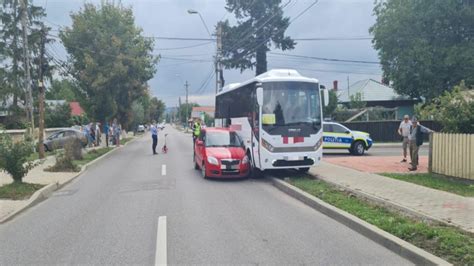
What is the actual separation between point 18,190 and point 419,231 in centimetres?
983

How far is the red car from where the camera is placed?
13773 millimetres

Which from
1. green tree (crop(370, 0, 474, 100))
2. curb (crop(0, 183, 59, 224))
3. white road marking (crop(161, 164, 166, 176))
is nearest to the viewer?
curb (crop(0, 183, 59, 224))

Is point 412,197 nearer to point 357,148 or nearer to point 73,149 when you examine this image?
point 357,148

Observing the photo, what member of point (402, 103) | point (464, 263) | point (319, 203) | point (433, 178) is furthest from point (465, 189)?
point (402, 103)

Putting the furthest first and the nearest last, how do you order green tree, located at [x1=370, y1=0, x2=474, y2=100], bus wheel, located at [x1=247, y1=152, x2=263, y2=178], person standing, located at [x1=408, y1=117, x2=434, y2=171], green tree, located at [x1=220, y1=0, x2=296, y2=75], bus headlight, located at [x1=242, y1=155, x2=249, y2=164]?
green tree, located at [x1=220, y1=0, x2=296, y2=75]
green tree, located at [x1=370, y1=0, x2=474, y2=100]
person standing, located at [x1=408, y1=117, x2=434, y2=171]
bus wheel, located at [x1=247, y1=152, x2=263, y2=178]
bus headlight, located at [x1=242, y1=155, x2=249, y2=164]

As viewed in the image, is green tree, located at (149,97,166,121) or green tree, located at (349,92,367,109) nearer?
green tree, located at (349,92,367,109)

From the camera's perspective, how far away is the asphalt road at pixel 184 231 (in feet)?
19.5

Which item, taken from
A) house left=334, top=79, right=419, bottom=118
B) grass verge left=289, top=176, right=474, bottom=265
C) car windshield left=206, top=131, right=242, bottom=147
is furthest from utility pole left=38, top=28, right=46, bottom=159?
house left=334, top=79, right=419, bottom=118

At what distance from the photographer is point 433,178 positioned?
12.6 metres

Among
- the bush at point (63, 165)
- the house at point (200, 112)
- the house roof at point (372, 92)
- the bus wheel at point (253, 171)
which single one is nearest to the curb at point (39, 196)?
the bush at point (63, 165)

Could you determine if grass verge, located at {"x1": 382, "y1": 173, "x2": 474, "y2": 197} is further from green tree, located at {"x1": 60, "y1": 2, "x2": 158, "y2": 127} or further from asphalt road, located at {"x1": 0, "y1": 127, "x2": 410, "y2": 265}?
green tree, located at {"x1": 60, "y1": 2, "x2": 158, "y2": 127}

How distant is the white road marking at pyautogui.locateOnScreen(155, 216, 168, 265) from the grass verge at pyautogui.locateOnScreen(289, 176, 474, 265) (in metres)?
3.34

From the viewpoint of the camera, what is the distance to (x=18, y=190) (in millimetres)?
11656

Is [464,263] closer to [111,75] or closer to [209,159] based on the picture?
[209,159]
